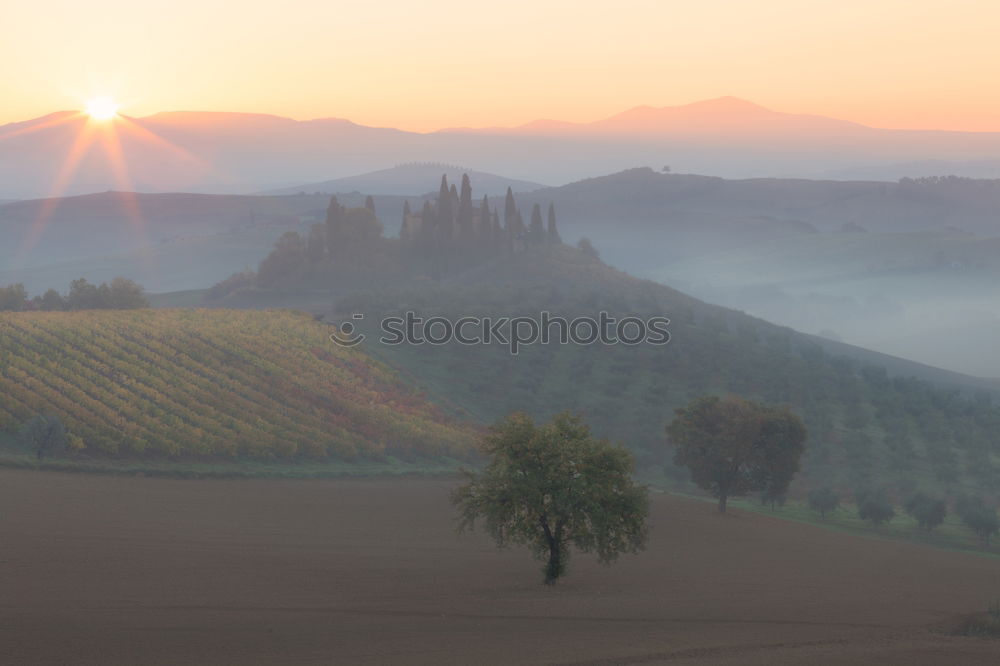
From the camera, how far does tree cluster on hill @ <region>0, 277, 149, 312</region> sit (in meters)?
94.0

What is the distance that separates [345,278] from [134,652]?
4311 inches

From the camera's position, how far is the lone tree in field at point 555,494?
27766 mm

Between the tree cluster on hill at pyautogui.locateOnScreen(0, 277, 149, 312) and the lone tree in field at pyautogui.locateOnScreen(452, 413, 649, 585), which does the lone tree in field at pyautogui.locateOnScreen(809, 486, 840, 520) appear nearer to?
the lone tree in field at pyautogui.locateOnScreen(452, 413, 649, 585)

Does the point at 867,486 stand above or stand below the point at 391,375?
below

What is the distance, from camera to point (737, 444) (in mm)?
49438

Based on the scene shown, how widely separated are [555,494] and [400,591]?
509cm

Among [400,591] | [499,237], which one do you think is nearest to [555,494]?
[400,591]

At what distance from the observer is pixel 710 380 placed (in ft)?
297

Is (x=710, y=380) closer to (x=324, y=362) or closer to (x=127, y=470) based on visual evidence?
(x=324, y=362)

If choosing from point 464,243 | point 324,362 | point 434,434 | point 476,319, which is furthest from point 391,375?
point 464,243
